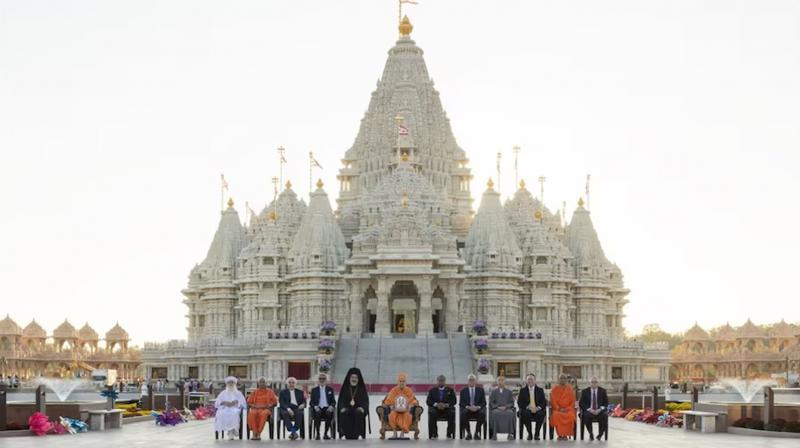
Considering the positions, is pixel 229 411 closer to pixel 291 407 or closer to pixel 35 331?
pixel 291 407

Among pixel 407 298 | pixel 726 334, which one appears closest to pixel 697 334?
pixel 726 334

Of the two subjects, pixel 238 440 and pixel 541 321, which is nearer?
pixel 238 440

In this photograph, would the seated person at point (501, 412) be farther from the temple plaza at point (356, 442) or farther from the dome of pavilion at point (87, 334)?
the dome of pavilion at point (87, 334)

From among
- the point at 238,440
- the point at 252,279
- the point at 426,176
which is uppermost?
the point at 426,176

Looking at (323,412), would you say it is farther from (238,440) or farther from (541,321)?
(541,321)

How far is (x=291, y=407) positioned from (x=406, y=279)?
5301cm

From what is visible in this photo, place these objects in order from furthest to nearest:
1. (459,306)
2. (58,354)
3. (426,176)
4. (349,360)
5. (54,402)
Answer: (58,354) < (426,176) < (459,306) < (349,360) < (54,402)

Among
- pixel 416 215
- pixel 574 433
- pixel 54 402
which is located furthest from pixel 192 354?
pixel 574 433

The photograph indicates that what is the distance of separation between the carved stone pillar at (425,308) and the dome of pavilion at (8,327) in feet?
140

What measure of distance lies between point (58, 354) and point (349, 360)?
46.8 meters

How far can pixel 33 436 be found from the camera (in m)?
37.0

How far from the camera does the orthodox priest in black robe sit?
3578 cm

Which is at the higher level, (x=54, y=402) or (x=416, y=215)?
(x=416, y=215)

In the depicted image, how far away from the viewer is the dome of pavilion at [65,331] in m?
123
